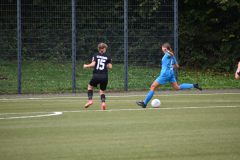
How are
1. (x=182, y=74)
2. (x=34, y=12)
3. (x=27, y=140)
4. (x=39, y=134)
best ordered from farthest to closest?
1. (x=182, y=74)
2. (x=34, y=12)
3. (x=39, y=134)
4. (x=27, y=140)

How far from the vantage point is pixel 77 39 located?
24.7m

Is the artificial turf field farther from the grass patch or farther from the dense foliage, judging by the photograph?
the dense foliage

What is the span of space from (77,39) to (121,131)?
12.9 metres

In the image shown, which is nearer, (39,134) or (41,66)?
(39,134)

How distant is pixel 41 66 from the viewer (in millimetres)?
24875

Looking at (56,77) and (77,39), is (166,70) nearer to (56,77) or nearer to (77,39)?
(77,39)

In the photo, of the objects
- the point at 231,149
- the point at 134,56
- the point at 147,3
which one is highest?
the point at 147,3

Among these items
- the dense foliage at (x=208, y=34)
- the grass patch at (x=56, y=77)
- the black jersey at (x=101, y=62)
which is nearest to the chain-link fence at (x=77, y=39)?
the grass patch at (x=56, y=77)

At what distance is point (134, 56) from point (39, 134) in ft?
43.9

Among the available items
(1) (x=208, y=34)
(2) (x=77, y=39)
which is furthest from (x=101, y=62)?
(1) (x=208, y=34)

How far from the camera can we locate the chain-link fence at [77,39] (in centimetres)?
2409

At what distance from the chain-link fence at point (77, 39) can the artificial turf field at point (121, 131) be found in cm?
532

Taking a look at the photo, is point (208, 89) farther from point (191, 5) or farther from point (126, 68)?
point (191, 5)

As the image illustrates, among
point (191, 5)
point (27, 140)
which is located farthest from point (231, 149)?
point (191, 5)
